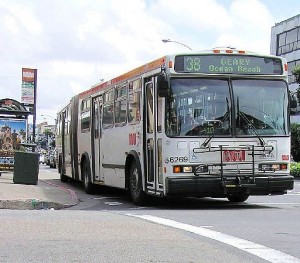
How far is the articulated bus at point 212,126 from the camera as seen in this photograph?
13.3 metres

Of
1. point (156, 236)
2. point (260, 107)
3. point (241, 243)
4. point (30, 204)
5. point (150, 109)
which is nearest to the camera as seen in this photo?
point (241, 243)

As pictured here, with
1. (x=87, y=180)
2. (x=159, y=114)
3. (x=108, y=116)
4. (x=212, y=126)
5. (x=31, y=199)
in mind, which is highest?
(x=108, y=116)

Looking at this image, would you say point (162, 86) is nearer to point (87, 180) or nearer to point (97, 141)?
point (97, 141)

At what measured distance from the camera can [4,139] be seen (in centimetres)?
2516

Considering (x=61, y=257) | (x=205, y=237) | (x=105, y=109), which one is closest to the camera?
(x=61, y=257)

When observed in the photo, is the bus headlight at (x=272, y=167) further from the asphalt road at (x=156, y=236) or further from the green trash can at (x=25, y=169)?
the green trash can at (x=25, y=169)

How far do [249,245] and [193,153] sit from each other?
4.98 meters

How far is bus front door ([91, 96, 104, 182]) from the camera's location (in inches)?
726

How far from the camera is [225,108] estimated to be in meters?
13.5

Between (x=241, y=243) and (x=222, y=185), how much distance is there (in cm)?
474

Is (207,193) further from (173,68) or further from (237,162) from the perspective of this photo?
(173,68)

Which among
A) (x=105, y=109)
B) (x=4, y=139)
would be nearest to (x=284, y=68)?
(x=105, y=109)

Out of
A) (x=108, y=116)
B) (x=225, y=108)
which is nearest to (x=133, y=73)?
(x=108, y=116)

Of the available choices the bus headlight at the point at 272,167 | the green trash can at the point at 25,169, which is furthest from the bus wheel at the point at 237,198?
the green trash can at the point at 25,169
